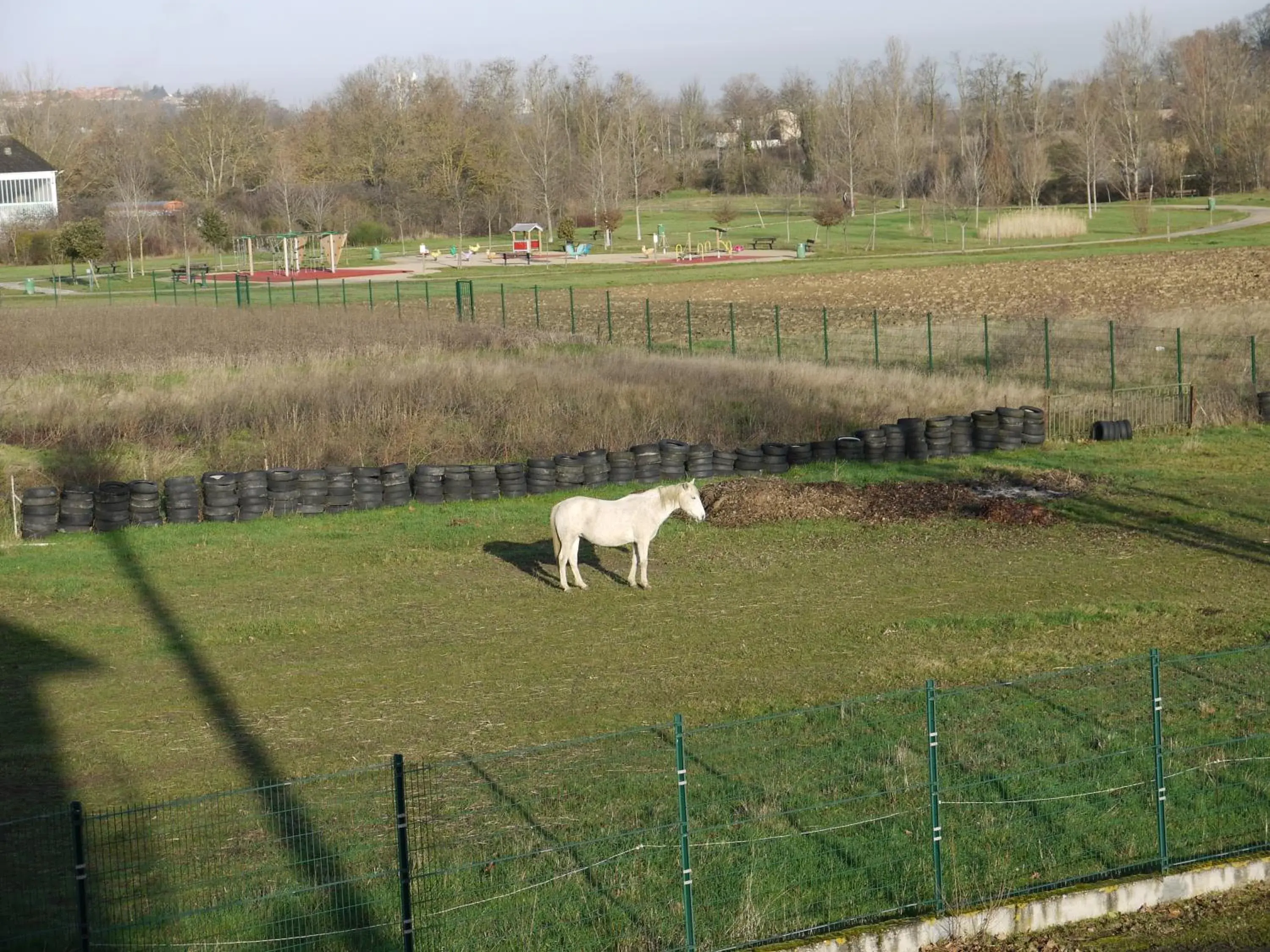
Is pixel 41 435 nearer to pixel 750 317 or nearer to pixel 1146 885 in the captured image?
pixel 1146 885

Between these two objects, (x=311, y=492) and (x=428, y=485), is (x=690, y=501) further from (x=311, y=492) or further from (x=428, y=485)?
(x=311, y=492)

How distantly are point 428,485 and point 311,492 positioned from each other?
2.08 metres

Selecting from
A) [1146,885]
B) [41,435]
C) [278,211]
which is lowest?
[1146,885]

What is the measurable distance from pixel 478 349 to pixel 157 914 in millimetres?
33768

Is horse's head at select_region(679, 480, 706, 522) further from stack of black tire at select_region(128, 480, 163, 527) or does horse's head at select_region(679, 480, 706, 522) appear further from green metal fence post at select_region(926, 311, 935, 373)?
green metal fence post at select_region(926, 311, 935, 373)

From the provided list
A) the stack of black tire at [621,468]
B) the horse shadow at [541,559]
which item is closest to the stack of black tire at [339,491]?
the horse shadow at [541,559]

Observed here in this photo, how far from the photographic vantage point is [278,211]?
10619cm

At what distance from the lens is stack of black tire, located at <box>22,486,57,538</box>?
23.0 meters

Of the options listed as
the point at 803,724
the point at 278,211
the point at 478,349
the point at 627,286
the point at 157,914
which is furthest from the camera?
the point at 278,211

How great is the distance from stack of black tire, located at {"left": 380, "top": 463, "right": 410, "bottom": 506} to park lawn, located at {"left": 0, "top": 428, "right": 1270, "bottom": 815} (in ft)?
2.31

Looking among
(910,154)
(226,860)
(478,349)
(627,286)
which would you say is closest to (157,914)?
(226,860)

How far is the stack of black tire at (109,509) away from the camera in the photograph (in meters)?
23.4

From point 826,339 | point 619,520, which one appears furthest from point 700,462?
point 826,339

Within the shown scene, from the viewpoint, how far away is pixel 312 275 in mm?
84062
